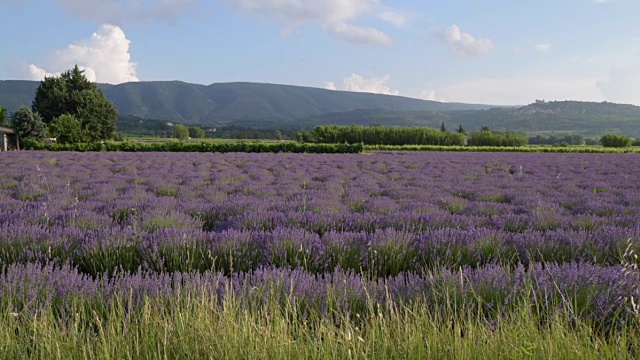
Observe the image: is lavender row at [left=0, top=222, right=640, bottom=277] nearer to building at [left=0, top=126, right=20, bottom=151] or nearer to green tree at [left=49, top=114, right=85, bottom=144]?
building at [left=0, top=126, right=20, bottom=151]

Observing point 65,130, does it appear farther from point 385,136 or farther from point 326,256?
point 326,256

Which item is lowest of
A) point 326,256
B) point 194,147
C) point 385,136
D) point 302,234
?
point 194,147

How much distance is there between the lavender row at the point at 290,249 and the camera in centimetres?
392

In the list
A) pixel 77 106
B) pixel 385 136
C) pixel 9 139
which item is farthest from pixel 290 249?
pixel 385 136

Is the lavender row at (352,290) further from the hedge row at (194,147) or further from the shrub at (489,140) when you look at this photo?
the shrub at (489,140)

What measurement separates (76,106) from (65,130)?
41.2ft

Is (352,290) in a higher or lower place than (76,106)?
lower

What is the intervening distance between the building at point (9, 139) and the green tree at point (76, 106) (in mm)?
13625

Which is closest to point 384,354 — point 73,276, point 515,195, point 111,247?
point 73,276

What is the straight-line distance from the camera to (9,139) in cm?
4288

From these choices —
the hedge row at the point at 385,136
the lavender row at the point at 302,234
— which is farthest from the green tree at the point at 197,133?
the lavender row at the point at 302,234

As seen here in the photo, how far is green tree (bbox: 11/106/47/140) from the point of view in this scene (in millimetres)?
44188

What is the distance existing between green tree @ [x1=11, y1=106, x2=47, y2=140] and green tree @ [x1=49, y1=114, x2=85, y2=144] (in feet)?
7.94

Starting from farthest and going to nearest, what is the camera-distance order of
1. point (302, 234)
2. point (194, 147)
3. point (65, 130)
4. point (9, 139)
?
point (65, 130) → point (9, 139) → point (194, 147) → point (302, 234)
